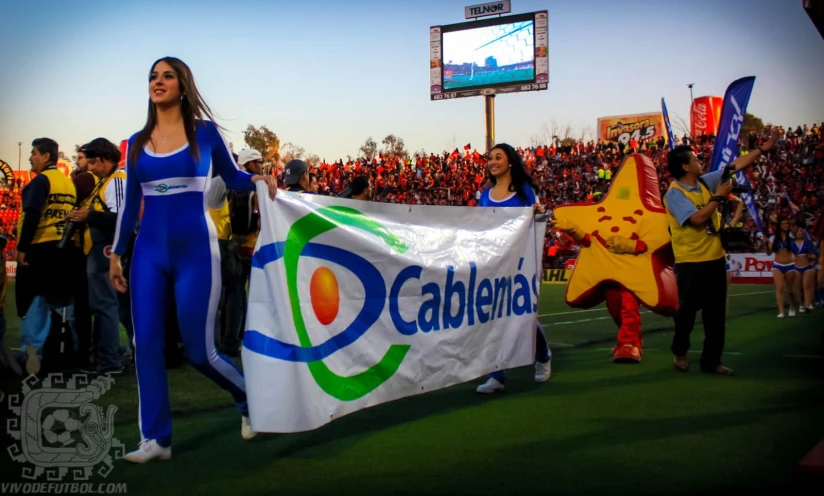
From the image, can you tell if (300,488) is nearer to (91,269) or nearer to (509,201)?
(509,201)

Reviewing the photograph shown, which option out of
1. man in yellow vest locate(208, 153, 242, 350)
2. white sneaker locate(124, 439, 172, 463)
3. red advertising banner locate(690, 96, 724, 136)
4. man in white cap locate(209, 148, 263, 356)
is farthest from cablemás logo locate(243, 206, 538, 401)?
red advertising banner locate(690, 96, 724, 136)

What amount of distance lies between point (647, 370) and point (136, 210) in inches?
185

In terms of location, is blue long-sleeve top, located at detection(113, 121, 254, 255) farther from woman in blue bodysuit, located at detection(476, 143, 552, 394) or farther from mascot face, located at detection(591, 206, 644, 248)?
mascot face, located at detection(591, 206, 644, 248)

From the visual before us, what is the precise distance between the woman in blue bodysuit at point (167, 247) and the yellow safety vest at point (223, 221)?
327 cm

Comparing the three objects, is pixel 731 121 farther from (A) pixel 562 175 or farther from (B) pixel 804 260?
(A) pixel 562 175

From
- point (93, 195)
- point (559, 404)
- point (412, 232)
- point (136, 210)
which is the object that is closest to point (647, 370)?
point (559, 404)

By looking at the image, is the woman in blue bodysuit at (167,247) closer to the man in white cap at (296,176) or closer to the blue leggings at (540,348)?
the blue leggings at (540,348)

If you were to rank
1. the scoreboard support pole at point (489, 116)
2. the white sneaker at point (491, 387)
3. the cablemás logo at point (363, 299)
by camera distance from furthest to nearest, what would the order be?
1. the scoreboard support pole at point (489, 116)
2. the white sneaker at point (491, 387)
3. the cablemás logo at point (363, 299)

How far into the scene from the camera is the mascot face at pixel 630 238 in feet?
26.2

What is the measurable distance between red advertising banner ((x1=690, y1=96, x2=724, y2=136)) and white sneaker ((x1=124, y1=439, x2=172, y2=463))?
72.8 metres

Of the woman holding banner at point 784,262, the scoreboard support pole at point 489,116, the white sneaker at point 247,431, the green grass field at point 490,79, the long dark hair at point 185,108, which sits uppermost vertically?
the green grass field at point 490,79

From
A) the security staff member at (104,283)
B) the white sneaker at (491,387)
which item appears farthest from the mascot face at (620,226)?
the security staff member at (104,283)

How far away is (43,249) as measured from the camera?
716 centimetres

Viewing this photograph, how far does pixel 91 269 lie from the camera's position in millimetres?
7250
